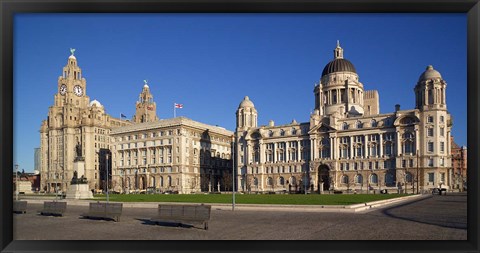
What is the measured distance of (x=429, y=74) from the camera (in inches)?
3652

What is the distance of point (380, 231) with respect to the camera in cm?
1880

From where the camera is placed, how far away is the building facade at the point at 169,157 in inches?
4528

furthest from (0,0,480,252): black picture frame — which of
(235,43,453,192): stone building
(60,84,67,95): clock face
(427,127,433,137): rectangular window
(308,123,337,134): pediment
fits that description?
(60,84,67,95): clock face

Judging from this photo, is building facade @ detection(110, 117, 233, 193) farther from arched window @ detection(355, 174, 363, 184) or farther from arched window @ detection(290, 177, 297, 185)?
arched window @ detection(355, 174, 363, 184)

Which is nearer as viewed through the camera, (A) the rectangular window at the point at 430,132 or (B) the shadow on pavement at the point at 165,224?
(B) the shadow on pavement at the point at 165,224

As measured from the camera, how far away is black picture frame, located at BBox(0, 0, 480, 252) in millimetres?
14727

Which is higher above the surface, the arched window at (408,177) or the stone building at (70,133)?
the stone building at (70,133)

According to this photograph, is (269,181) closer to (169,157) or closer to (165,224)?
(169,157)

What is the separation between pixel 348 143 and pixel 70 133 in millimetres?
89473

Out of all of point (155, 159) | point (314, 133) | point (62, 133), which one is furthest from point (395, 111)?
point (62, 133)
